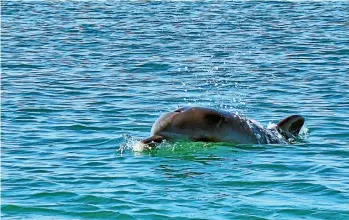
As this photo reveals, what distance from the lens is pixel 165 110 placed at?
17000 mm

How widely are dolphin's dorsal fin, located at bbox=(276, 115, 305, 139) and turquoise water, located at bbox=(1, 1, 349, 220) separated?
0.65 ft

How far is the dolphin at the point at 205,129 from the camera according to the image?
13227 mm

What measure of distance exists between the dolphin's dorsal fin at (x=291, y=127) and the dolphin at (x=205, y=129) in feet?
0.81

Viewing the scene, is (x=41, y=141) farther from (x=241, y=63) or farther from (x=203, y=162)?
(x=241, y=63)

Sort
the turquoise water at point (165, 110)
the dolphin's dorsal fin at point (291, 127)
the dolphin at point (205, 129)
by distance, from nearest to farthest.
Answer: the turquoise water at point (165, 110) < the dolphin at point (205, 129) < the dolphin's dorsal fin at point (291, 127)

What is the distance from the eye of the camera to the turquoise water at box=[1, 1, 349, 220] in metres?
10.7

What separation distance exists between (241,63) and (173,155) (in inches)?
451

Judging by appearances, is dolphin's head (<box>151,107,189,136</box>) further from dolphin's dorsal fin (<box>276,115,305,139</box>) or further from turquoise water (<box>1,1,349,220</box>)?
dolphin's dorsal fin (<box>276,115,305,139</box>)

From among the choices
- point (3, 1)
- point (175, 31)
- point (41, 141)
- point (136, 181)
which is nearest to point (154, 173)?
point (136, 181)

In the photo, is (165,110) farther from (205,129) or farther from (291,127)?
(205,129)

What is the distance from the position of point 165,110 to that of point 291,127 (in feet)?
9.94

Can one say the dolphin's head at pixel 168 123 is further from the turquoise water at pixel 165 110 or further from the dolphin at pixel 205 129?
the turquoise water at pixel 165 110

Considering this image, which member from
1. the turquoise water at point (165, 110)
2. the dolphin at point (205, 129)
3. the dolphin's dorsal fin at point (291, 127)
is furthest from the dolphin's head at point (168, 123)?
the dolphin's dorsal fin at point (291, 127)

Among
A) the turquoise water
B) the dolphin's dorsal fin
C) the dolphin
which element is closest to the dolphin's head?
the dolphin
